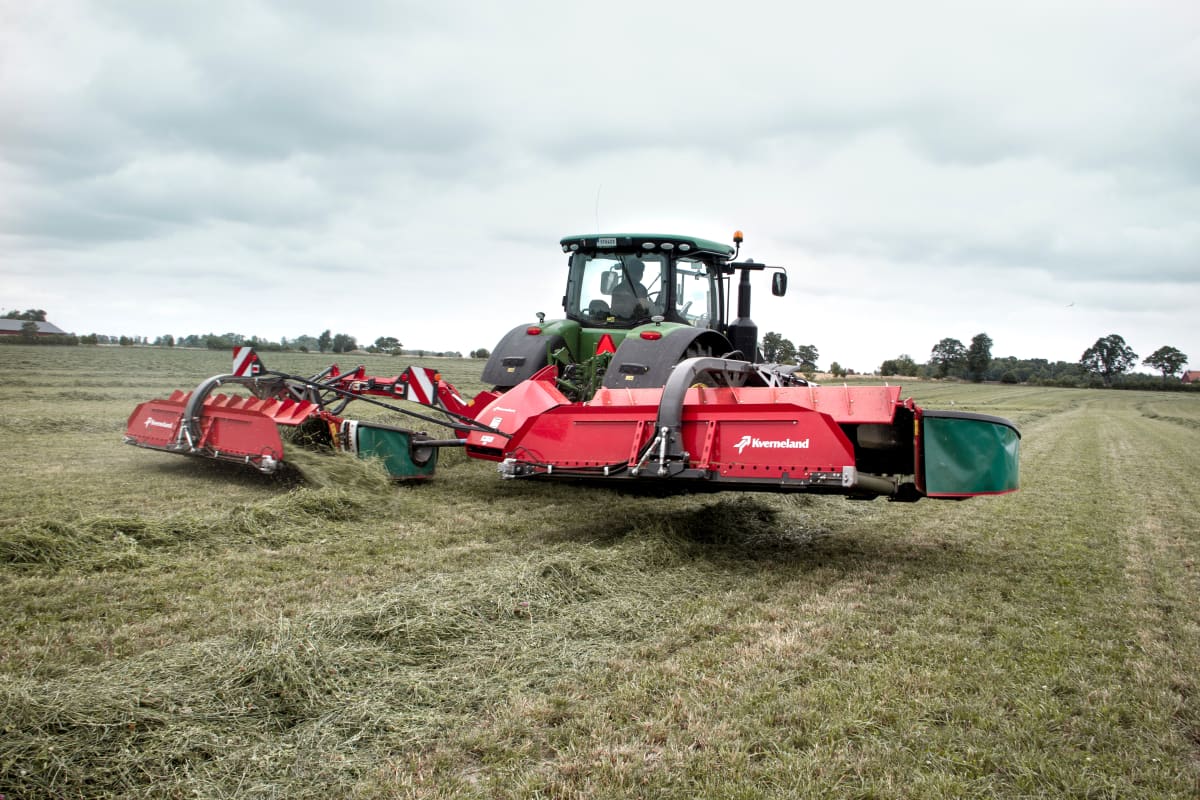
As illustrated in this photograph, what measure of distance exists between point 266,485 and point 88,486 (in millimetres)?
1292

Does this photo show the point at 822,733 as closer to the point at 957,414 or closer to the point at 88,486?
the point at 957,414

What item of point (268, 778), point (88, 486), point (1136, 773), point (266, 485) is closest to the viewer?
A: point (268, 778)

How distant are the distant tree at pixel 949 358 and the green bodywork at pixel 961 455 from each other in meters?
63.5

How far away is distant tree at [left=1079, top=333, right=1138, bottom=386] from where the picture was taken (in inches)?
2788

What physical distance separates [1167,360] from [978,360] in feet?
90.0

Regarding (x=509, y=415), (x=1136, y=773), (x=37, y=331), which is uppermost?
(x=37, y=331)

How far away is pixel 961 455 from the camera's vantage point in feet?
14.9

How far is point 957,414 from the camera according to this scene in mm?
4523

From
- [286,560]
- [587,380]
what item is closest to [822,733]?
[286,560]

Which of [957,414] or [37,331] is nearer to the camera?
[957,414]

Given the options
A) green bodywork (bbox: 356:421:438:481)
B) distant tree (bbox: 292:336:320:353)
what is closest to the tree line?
distant tree (bbox: 292:336:320:353)

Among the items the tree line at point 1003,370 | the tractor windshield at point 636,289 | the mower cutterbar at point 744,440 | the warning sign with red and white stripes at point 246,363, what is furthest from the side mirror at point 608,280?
the tree line at point 1003,370

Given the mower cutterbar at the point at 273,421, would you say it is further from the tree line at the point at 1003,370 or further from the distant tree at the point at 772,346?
the tree line at the point at 1003,370

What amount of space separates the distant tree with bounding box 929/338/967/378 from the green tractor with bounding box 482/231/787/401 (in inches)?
2389
